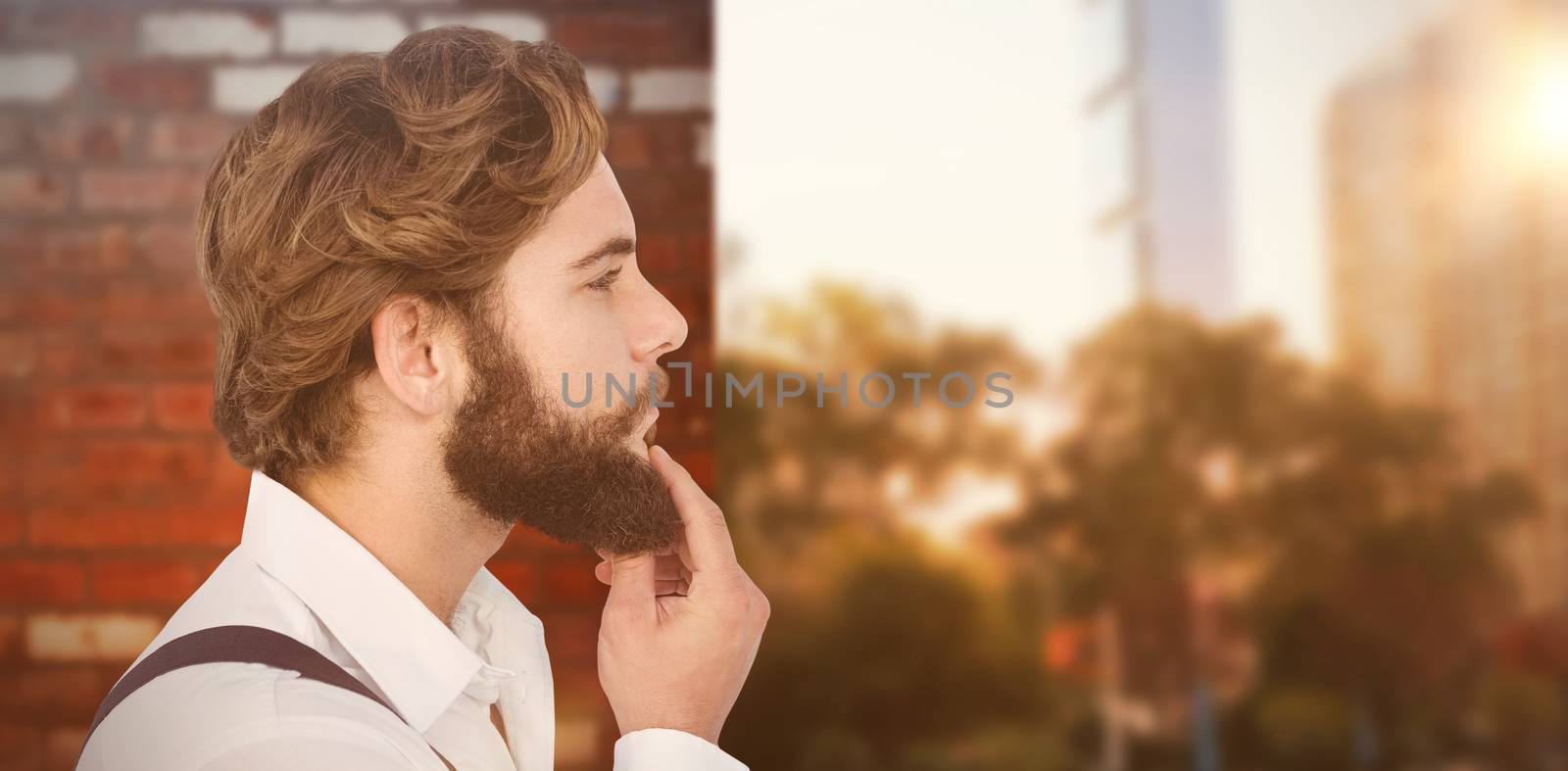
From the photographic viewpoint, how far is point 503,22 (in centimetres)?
152

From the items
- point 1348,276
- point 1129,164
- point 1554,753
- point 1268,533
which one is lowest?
point 1554,753

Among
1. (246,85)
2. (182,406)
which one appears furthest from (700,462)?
(246,85)

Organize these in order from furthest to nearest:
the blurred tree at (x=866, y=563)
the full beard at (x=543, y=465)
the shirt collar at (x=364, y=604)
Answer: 1. the blurred tree at (x=866, y=563)
2. the full beard at (x=543, y=465)
3. the shirt collar at (x=364, y=604)

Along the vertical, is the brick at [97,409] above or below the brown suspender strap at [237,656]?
above

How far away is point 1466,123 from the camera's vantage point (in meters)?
1.55

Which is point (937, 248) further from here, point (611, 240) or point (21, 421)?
point (21, 421)

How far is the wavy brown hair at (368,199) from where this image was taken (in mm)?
1009

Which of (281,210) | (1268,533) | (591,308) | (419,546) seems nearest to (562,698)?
(419,546)

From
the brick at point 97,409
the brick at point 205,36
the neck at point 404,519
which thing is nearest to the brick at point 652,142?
the brick at point 205,36

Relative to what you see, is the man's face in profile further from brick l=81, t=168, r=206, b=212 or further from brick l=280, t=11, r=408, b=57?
brick l=81, t=168, r=206, b=212

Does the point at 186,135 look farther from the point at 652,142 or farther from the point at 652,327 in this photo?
the point at 652,327

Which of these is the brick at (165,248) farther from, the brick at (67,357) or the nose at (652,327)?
the nose at (652,327)

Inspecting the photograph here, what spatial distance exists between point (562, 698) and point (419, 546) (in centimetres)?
51

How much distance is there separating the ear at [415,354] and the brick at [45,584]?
0.79 meters
